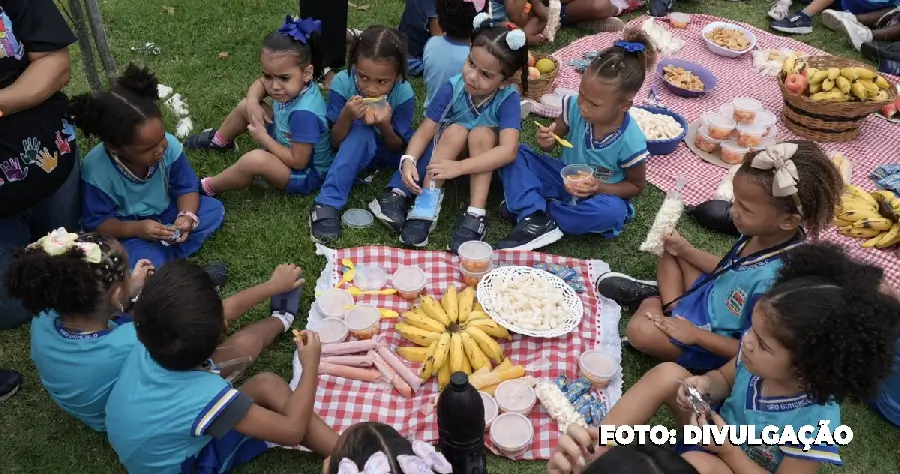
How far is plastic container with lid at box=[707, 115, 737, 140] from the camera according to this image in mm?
5438

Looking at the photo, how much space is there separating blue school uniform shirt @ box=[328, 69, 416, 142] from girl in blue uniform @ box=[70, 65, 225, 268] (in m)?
1.13

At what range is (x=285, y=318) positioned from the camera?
3.85 m

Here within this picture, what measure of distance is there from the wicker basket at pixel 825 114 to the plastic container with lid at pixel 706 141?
0.76 meters

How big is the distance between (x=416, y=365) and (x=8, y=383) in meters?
2.15

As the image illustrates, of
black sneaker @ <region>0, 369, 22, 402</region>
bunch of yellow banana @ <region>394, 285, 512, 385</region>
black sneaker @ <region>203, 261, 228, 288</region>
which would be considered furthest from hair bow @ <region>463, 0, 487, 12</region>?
black sneaker @ <region>0, 369, 22, 402</region>

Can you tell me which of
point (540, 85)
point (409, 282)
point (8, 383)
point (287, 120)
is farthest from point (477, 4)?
point (8, 383)

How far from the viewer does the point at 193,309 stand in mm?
2652

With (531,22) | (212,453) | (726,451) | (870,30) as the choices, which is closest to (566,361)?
(726,451)

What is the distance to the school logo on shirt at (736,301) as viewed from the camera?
3.38m

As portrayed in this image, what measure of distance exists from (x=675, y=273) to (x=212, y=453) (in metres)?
2.72

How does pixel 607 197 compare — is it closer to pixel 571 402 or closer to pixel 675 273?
pixel 675 273

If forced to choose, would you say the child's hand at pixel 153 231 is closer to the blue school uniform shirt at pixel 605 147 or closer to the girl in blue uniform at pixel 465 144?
the girl in blue uniform at pixel 465 144

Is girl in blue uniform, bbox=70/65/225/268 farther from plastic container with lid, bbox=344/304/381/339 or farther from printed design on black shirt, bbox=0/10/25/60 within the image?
Result: plastic container with lid, bbox=344/304/381/339

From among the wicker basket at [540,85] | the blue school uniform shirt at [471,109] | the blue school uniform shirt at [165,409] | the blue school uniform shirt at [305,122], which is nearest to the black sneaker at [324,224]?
the blue school uniform shirt at [305,122]
